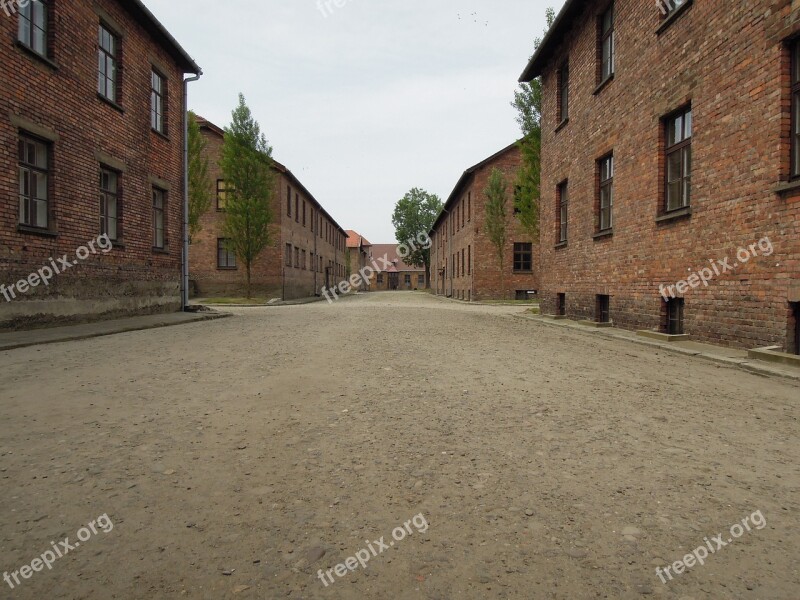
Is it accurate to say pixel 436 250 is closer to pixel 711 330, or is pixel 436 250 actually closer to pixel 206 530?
pixel 711 330

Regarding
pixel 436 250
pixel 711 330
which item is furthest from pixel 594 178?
pixel 436 250

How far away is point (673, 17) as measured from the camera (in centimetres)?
887

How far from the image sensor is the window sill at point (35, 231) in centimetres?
955

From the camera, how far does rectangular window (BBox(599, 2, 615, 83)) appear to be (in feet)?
38.5

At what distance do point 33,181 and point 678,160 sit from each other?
12433mm

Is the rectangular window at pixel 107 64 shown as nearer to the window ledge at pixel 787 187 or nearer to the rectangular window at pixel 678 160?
the rectangular window at pixel 678 160

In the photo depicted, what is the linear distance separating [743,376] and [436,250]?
158 feet

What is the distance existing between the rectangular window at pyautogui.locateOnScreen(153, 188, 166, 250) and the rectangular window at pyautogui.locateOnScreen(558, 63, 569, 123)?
12.3 meters

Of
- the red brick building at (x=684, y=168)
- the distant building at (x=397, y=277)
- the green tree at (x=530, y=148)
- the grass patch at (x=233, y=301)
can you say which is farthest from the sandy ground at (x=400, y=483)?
the distant building at (x=397, y=277)

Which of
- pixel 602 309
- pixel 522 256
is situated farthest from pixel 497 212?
pixel 602 309

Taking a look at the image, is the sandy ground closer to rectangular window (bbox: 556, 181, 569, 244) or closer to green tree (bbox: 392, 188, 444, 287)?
rectangular window (bbox: 556, 181, 569, 244)

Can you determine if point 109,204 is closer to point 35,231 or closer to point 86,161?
point 86,161

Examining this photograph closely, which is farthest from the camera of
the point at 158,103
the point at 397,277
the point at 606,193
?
the point at 397,277

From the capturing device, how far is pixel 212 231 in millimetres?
28109
